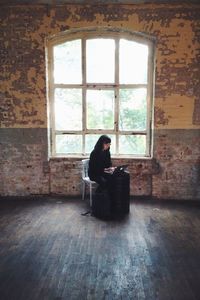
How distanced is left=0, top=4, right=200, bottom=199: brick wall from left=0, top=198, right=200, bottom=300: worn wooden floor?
2.25ft

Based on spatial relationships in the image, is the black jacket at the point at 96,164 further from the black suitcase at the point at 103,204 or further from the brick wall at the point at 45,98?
the brick wall at the point at 45,98

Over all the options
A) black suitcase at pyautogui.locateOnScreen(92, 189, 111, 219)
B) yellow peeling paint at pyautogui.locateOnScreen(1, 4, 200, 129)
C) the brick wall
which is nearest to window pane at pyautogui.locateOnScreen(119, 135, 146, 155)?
the brick wall

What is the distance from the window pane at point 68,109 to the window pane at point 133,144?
97 centimetres

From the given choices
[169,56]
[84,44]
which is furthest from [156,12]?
[84,44]

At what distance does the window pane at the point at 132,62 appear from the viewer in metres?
6.54

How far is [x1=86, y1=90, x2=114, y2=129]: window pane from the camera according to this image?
6699 millimetres

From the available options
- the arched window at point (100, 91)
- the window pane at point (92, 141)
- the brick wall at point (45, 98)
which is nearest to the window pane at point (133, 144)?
the arched window at point (100, 91)

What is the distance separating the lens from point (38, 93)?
6.50 metres

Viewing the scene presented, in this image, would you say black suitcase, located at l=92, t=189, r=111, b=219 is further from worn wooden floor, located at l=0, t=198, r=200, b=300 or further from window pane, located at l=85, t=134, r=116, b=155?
window pane, located at l=85, t=134, r=116, b=155

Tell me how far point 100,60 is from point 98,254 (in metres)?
4.03

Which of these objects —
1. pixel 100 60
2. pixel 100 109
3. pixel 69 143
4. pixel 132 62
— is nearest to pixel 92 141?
pixel 69 143

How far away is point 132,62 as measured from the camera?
259 inches

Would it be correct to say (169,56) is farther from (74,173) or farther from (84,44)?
(74,173)

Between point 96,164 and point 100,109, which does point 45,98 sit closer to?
point 100,109
